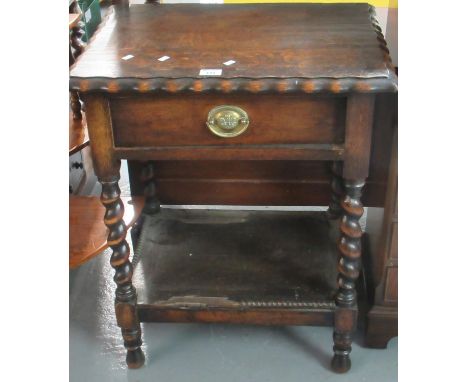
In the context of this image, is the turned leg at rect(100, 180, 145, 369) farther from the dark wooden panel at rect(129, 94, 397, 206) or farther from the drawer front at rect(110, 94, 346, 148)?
the dark wooden panel at rect(129, 94, 397, 206)

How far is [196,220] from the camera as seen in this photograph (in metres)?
1.68

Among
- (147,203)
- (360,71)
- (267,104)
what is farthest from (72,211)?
(360,71)

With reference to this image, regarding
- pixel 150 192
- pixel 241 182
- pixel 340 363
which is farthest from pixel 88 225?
pixel 340 363

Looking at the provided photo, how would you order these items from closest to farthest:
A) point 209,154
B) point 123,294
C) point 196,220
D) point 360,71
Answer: point 360,71, point 209,154, point 123,294, point 196,220

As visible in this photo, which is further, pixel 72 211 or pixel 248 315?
pixel 72 211

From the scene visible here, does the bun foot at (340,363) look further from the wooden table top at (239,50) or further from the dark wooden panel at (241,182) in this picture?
the wooden table top at (239,50)

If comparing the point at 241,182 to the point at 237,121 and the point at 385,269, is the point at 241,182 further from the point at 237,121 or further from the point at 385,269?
the point at 237,121

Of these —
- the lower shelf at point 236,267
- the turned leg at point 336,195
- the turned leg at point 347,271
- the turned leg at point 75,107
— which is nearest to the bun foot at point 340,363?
the turned leg at point 347,271

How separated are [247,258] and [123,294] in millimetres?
336

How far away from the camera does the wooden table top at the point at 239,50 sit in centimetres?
104

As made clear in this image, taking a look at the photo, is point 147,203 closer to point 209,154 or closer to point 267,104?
point 209,154

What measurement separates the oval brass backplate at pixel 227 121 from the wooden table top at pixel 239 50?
61 millimetres

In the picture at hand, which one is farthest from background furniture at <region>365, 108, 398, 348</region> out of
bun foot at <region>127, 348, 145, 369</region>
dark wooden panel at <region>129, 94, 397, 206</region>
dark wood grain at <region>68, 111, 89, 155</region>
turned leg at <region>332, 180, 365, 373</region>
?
dark wood grain at <region>68, 111, 89, 155</region>

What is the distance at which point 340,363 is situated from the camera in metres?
1.41
